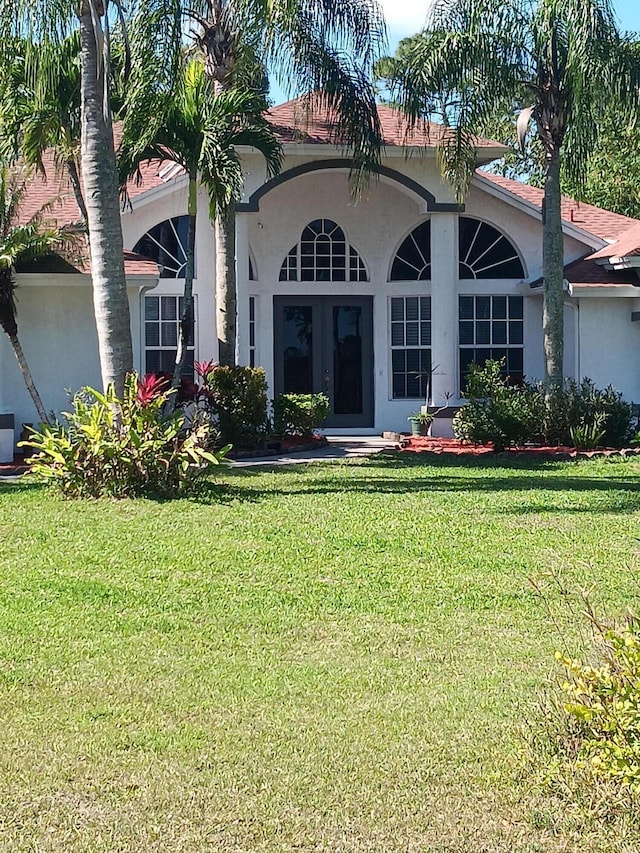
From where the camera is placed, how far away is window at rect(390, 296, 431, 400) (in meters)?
21.7

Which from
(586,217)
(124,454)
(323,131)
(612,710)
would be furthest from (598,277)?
(612,710)

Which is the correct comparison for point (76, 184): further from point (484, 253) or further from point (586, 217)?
point (586, 217)

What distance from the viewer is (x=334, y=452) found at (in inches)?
708

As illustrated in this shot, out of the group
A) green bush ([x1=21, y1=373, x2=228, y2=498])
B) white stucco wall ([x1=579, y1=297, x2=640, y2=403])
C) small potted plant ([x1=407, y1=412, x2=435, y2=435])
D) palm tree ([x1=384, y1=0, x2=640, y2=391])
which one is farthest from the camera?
white stucco wall ([x1=579, y1=297, x2=640, y2=403])

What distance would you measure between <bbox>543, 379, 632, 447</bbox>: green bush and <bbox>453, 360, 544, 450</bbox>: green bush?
197mm

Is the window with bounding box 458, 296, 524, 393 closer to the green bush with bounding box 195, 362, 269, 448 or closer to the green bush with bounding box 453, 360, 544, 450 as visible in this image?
the green bush with bounding box 453, 360, 544, 450

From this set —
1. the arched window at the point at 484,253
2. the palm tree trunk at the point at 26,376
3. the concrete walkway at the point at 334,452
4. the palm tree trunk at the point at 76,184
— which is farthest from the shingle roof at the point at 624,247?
the palm tree trunk at the point at 26,376

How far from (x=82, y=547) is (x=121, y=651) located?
320cm

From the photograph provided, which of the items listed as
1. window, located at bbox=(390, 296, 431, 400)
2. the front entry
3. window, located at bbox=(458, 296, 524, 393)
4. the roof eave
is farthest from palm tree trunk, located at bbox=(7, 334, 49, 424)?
the roof eave

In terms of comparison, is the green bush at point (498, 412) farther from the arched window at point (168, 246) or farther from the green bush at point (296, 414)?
the arched window at point (168, 246)

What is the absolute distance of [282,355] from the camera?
71.1 feet

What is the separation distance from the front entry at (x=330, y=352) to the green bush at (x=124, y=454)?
29.5 ft

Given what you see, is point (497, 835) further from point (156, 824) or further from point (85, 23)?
point (85, 23)

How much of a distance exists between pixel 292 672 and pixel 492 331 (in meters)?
16.2
